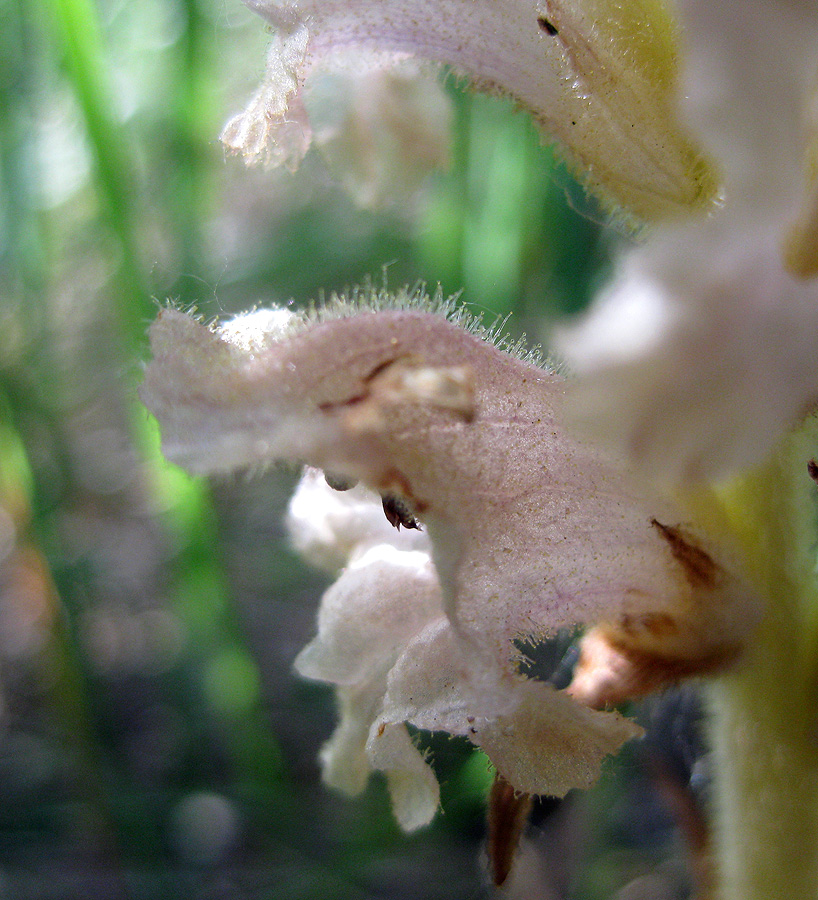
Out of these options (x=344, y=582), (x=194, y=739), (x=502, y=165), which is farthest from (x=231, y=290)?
(x=344, y=582)

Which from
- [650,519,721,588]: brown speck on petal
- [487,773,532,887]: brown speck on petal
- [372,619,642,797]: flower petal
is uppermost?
[650,519,721,588]: brown speck on petal

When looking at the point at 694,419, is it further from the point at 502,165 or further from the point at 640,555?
the point at 502,165

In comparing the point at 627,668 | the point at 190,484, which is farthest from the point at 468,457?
the point at 190,484

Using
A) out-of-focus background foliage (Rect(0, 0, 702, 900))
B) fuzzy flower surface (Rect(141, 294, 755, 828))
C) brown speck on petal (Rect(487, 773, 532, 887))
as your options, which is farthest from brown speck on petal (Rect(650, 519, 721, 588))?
out-of-focus background foliage (Rect(0, 0, 702, 900))

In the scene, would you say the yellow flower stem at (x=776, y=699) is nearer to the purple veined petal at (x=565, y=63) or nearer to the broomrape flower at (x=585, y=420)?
the broomrape flower at (x=585, y=420)

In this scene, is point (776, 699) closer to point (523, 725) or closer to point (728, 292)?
point (523, 725)

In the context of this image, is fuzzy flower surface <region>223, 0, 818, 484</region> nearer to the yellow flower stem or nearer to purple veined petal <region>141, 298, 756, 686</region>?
purple veined petal <region>141, 298, 756, 686</region>
